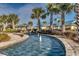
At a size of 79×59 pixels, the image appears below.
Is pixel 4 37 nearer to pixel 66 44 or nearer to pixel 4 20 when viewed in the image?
pixel 4 20

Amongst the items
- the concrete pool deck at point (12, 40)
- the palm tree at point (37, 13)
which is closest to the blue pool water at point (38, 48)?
the concrete pool deck at point (12, 40)

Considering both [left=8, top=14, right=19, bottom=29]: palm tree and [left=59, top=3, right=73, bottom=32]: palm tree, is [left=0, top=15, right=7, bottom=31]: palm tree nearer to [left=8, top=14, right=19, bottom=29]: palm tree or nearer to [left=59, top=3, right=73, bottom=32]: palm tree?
[left=8, top=14, right=19, bottom=29]: palm tree

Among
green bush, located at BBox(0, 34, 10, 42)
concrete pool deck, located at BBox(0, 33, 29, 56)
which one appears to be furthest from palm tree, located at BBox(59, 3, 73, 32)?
green bush, located at BBox(0, 34, 10, 42)

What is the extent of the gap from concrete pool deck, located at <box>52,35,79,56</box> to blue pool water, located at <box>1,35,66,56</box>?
37 mm

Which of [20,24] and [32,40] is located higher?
[20,24]

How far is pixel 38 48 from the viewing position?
2523 mm

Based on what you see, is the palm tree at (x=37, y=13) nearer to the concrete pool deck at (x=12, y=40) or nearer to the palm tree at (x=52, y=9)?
the palm tree at (x=52, y=9)

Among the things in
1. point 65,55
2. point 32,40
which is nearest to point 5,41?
point 32,40

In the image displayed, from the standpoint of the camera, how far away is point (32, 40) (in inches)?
Answer: 101

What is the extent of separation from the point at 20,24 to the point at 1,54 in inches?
14.3

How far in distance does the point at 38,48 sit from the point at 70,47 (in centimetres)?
32

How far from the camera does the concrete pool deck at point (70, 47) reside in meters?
2.48

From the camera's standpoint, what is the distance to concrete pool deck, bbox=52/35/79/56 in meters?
2.48

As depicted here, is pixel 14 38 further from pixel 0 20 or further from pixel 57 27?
pixel 57 27
